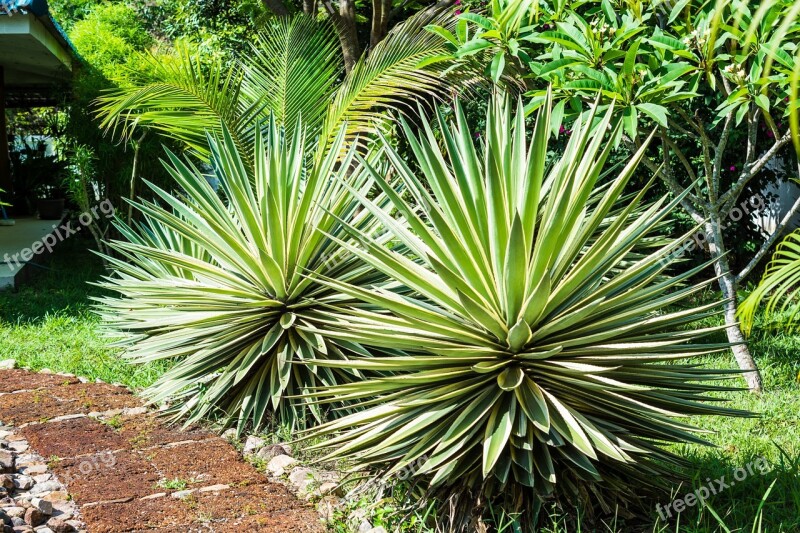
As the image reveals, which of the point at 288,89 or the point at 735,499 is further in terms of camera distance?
the point at 288,89

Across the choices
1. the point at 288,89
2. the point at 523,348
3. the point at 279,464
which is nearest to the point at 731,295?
the point at 523,348

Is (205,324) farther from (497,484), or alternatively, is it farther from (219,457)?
(497,484)

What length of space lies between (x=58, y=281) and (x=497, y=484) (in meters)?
7.79

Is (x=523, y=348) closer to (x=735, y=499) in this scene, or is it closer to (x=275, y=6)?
(x=735, y=499)

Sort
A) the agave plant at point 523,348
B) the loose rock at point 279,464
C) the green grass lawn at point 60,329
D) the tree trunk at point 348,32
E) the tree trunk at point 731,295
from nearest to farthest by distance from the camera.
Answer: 1. the agave plant at point 523,348
2. the loose rock at point 279,464
3. the tree trunk at point 731,295
4. the green grass lawn at point 60,329
5. the tree trunk at point 348,32

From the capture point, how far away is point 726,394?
17.5 feet

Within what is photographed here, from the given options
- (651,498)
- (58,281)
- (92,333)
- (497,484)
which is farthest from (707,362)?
(58,281)

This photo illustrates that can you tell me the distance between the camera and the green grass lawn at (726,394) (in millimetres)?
3309

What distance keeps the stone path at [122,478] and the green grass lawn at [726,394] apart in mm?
924

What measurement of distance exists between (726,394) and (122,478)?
12.1 ft

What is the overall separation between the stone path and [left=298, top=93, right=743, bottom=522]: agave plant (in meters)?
0.57

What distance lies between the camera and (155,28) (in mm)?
20562

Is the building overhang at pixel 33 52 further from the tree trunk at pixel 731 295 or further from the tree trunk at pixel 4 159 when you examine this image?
the tree trunk at pixel 731 295

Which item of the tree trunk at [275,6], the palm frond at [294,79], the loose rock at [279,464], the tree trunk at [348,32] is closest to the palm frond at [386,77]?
the palm frond at [294,79]
